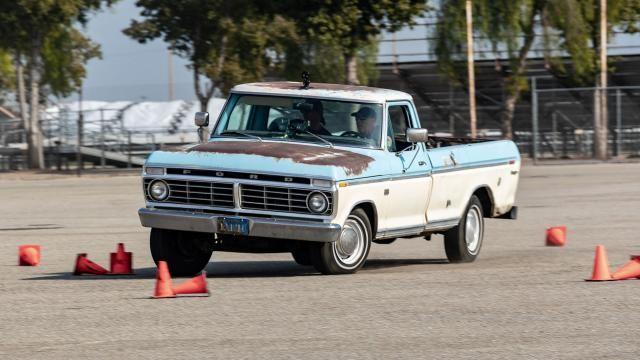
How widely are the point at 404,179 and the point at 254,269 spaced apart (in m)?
1.97

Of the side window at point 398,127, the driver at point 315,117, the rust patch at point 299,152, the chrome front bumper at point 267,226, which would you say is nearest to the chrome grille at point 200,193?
the chrome front bumper at point 267,226

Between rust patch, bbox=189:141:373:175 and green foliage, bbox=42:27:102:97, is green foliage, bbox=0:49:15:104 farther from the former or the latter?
rust patch, bbox=189:141:373:175

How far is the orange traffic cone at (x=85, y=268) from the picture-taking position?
13.4 m

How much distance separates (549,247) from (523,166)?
24.1m

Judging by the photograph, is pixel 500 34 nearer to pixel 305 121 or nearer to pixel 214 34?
pixel 214 34

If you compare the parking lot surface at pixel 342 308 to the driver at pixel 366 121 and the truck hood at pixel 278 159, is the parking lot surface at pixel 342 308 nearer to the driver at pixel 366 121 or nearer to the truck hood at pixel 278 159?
the truck hood at pixel 278 159

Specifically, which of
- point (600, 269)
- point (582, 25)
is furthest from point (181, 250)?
point (582, 25)

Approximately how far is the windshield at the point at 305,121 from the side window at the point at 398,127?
0.23m

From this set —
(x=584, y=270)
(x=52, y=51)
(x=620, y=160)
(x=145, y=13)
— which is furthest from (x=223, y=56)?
(x=584, y=270)

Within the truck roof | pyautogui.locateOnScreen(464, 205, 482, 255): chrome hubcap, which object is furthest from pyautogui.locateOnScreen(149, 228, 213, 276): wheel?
pyautogui.locateOnScreen(464, 205, 482, 255): chrome hubcap

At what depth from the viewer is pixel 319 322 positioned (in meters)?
9.79

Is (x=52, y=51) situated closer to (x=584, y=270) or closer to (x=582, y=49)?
(x=582, y=49)

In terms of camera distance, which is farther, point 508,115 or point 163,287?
point 508,115

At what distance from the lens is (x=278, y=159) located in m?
12.4
